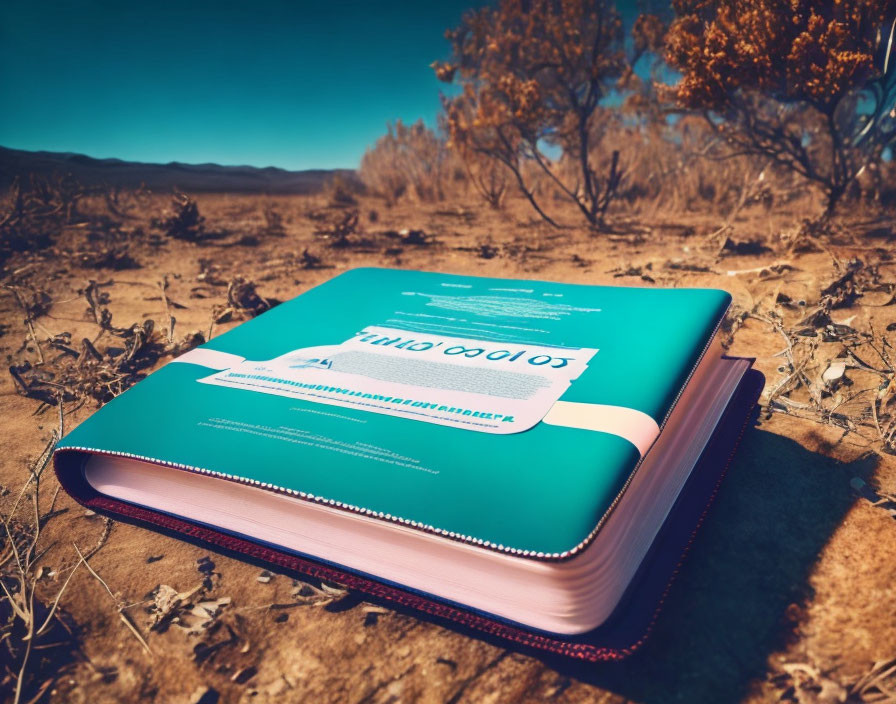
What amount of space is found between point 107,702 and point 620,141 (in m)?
6.12

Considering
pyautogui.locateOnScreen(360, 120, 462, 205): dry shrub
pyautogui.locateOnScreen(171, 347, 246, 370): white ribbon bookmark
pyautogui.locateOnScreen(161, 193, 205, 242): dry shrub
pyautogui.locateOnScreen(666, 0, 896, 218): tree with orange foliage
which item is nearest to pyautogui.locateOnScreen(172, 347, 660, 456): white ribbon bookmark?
pyautogui.locateOnScreen(171, 347, 246, 370): white ribbon bookmark

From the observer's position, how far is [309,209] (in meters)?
4.40

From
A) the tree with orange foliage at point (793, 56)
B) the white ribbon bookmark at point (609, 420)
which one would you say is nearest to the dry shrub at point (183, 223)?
the tree with orange foliage at point (793, 56)

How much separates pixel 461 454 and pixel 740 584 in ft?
1.33

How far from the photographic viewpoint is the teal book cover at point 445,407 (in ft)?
2.14

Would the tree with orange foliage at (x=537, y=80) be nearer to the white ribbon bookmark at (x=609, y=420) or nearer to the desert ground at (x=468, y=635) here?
the desert ground at (x=468, y=635)

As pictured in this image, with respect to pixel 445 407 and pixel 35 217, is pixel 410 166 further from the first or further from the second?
→ pixel 445 407

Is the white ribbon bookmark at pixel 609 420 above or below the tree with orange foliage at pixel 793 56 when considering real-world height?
below

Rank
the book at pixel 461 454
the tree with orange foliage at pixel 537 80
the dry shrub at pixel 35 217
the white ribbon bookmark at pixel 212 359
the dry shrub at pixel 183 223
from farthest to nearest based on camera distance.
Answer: the tree with orange foliage at pixel 537 80 < the dry shrub at pixel 183 223 < the dry shrub at pixel 35 217 < the white ribbon bookmark at pixel 212 359 < the book at pixel 461 454

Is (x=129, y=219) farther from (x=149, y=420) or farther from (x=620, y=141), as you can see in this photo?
(x=620, y=141)

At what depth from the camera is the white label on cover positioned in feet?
2.66

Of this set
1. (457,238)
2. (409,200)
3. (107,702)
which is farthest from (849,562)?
(409,200)

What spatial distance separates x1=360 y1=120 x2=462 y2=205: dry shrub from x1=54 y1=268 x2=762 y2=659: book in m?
4.24

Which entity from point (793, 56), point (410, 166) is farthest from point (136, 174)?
point (793, 56)
